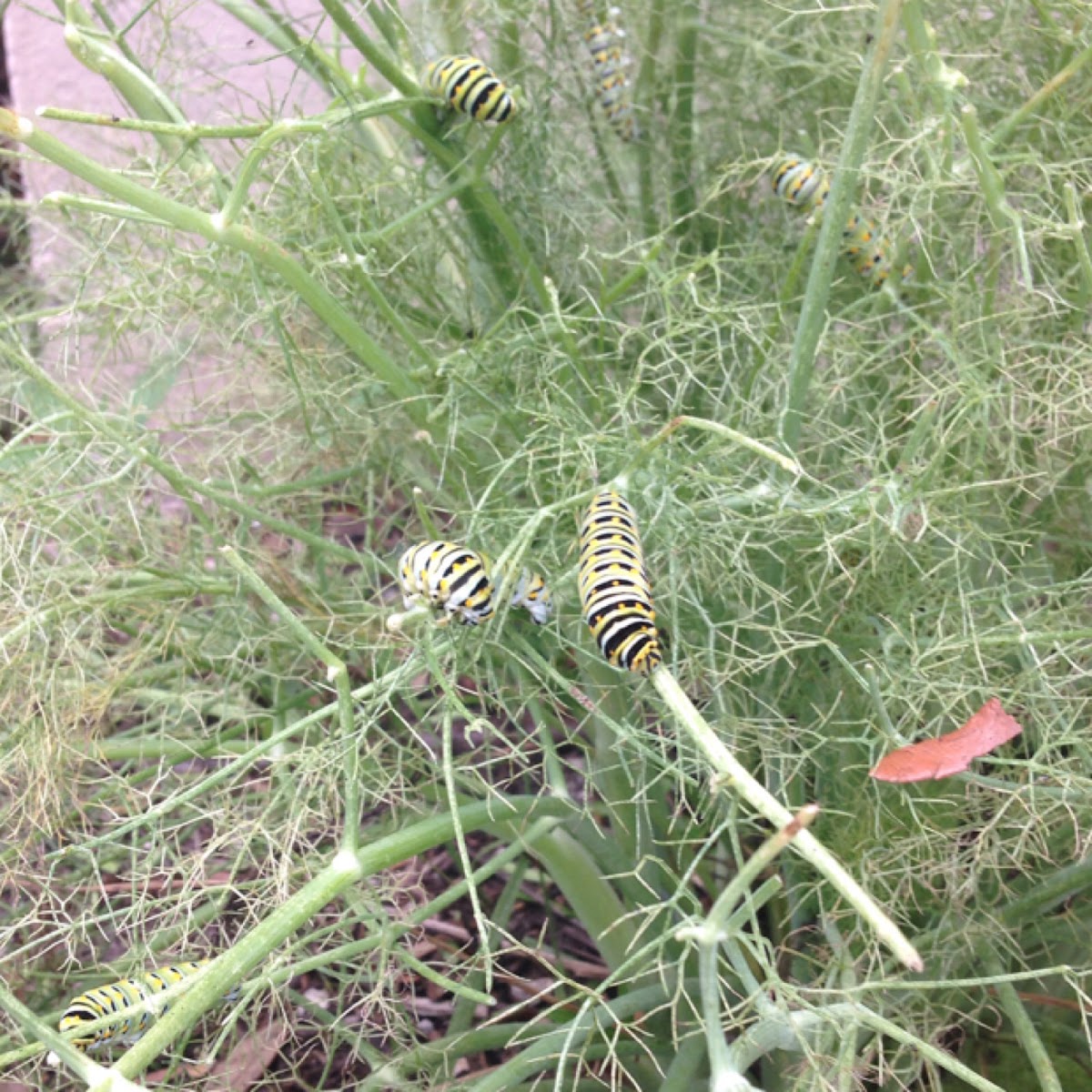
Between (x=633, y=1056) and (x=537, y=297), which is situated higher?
(x=537, y=297)

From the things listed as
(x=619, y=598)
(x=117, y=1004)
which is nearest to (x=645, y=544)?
(x=619, y=598)

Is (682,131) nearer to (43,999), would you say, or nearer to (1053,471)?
(1053,471)

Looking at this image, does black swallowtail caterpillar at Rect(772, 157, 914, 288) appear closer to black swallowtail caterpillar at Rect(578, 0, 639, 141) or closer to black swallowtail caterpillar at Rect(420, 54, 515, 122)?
black swallowtail caterpillar at Rect(578, 0, 639, 141)

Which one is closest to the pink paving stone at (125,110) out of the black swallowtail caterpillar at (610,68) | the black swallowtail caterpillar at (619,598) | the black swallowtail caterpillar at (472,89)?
the black swallowtail caterpillar at (610,68)

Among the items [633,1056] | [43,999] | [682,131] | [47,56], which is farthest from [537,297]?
[47,56]

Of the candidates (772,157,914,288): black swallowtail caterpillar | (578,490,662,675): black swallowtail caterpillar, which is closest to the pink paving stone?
(772,157,914,288): black swallowtail caterpillar

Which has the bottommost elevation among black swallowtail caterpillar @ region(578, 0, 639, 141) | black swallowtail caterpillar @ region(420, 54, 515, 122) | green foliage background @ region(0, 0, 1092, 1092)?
green foliage background @ region(0, 0, 1092, 1092)
